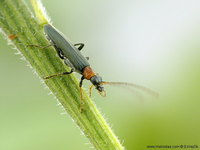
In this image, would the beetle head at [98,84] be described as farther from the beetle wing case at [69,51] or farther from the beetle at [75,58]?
the beetle wing case at [69,51]

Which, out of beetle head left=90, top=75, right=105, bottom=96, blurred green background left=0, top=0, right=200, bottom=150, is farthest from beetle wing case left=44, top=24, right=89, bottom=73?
blurred green background left=0, top=0, right=200, bottom=150

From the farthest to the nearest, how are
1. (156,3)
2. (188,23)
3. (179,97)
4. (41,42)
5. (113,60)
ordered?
(156,3) → (188,23) → (113,60) → (179,97) → (41,42)

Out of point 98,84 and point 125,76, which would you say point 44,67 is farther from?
point 125,76

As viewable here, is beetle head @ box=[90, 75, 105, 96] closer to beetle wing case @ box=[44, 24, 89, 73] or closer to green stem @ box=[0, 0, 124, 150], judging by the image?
beetle wing case @ box=[44, 24, 89, 73]

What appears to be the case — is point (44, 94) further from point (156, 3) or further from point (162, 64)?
point (156, 3)

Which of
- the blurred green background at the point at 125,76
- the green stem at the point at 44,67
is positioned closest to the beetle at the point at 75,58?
the blurred green background at the point at 125,76

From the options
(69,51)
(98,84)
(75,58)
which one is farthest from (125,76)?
(69,51)

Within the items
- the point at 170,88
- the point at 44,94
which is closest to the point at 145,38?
the point at 170,88

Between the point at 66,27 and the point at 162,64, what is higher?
the point at 66,27

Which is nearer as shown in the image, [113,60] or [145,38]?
[113,60]
